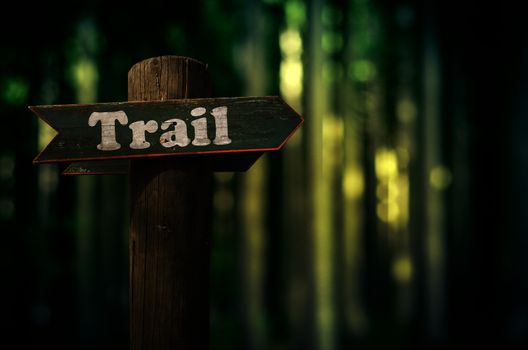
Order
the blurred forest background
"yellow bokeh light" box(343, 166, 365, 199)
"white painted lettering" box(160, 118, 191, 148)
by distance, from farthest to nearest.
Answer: "yellow bokeh light" box(343, 166, 365, 199) < the blurred forest background < "white painted lettering" box(160, 118, 191, 148)

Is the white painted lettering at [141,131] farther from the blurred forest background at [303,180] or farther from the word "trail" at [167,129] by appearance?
the blurred forest background at [303,180]

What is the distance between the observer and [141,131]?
3.96 feet

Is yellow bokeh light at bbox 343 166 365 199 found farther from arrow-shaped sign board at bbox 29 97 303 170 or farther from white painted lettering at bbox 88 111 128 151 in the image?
white painted lettering at bbox 88 111 128 151

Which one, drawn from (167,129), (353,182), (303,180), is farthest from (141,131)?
(353,182)

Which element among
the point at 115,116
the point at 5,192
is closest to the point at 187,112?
the point at 115,116

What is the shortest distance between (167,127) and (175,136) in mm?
39

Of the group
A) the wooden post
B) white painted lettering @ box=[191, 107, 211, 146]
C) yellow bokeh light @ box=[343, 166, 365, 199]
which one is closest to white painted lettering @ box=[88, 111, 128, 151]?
the wooden post

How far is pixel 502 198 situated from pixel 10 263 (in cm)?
795

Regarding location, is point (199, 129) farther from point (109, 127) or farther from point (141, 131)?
point (109, 127)

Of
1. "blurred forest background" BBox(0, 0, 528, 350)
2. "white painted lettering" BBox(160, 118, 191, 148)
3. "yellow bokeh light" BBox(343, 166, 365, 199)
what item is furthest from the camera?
"yellow bokeh light" BBox(343, 166, 365, 199)

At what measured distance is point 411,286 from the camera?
22.5 feet

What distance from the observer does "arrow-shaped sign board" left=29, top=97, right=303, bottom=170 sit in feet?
3.93

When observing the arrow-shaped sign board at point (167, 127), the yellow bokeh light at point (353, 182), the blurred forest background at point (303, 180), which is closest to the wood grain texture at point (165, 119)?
the arrow-shaped sign board at point (167, 127)

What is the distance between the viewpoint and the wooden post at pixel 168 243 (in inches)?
47.3
